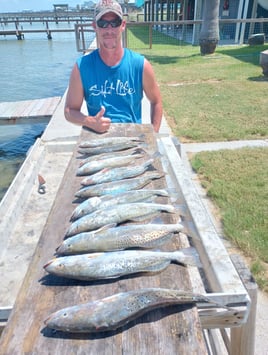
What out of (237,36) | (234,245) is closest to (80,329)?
(234,245)

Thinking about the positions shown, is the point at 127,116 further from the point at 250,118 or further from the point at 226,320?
the point at 250,118

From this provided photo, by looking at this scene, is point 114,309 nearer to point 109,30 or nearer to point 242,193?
point 109,30

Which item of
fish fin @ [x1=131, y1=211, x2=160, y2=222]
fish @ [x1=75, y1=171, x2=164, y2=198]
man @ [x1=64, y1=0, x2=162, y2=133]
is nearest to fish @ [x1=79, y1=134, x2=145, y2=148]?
man @ [x1=64, y1=0, x2=162, y2=133]

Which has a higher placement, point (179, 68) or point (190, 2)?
point (190, 2)

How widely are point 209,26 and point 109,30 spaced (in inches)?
630

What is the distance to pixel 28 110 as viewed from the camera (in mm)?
9930

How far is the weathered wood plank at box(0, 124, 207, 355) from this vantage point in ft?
4.72

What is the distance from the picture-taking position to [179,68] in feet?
51.7

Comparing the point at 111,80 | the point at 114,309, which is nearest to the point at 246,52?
the point at 111,80

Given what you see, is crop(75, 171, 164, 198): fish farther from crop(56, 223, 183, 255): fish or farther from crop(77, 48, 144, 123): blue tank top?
crop(77, 48, 144, 123): blue tank top

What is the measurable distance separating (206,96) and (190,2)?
24.8 metres

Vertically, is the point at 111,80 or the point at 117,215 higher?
the point at 111,80

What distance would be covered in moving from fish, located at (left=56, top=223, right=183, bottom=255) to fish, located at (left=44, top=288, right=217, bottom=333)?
35 cm

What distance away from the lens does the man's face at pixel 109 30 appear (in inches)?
133
